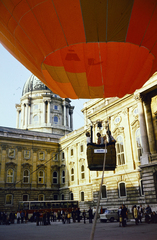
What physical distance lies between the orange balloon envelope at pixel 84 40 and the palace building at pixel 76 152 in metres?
3.24

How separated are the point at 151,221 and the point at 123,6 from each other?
16.7 metres

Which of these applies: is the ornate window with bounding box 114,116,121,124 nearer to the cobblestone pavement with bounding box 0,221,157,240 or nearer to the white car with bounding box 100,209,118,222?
the white car with bounding box 100,209,118,222

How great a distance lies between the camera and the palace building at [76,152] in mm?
26453

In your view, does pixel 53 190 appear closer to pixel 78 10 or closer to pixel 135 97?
pixel 135 97

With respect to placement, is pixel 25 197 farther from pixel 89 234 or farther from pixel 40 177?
pixel 89 234

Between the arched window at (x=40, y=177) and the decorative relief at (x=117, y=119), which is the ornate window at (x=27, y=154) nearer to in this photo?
the arched window at (x=40, y=177)

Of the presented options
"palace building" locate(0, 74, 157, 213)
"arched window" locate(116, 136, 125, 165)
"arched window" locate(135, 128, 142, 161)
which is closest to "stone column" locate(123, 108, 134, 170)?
"palace building" locate(0, 74, 157, 213)

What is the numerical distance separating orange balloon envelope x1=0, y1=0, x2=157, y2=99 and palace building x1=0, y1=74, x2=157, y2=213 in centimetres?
324

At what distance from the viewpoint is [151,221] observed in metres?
19.7

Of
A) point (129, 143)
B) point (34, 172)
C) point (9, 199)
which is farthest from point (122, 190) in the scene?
point (9, 199)

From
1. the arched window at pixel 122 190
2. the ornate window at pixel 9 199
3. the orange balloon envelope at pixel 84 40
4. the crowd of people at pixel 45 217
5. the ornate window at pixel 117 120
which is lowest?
the crowd of people at pixel 45 217

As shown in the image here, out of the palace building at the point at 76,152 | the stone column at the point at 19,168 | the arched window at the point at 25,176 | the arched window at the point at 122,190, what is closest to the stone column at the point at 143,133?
the palace building at the point at 76,152

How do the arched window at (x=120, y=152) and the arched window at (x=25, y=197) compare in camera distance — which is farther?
the arched window at (x=25, y=197)

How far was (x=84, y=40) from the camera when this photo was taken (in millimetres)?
11297
